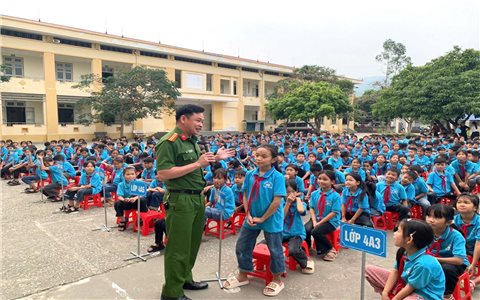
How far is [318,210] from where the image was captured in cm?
468

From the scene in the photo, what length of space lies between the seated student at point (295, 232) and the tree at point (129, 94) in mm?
20237

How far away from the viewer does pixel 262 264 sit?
381cm

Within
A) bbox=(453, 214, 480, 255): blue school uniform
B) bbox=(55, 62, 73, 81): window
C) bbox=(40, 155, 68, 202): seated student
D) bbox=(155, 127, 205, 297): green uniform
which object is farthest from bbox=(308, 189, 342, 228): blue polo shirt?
bbox=(55, 62, 73, 81): window

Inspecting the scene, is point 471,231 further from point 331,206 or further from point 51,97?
point 51,97

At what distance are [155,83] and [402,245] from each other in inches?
877

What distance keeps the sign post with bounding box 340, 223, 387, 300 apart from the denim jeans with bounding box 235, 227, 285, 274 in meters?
0.83

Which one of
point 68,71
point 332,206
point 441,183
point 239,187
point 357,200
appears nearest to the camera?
point 332,206

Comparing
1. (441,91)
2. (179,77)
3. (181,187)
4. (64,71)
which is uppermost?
(179,77)

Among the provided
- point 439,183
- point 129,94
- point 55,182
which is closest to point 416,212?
point 439,183

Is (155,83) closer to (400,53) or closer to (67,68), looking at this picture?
(67,68)

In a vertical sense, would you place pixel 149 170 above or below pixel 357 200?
above

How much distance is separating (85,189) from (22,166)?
493 cm

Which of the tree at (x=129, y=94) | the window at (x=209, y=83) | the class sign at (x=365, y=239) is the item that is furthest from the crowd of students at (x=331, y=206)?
the window at (x=209, y=83)

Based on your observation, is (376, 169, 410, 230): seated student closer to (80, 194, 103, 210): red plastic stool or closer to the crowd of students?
the crowd of students
